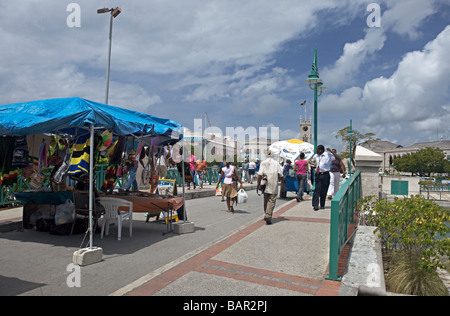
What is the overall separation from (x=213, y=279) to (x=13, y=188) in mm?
8366

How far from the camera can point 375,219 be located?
20.8ft

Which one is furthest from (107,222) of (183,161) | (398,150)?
(398,150)

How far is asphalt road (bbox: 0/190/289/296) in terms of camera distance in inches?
172

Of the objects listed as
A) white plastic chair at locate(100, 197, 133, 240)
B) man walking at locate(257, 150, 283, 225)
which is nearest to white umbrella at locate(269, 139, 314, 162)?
man walking at locate(257, 150, 283, 225)

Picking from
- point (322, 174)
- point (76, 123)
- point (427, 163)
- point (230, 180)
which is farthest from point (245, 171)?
point (427, 163)

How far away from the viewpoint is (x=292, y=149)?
15.8m

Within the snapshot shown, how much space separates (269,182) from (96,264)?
14.3 ft

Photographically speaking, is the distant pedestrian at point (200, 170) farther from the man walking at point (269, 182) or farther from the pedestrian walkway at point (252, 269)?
the pedestrian walkway at point (252, 269)

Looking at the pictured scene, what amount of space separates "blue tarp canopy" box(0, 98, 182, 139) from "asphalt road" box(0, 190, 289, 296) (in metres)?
2.18

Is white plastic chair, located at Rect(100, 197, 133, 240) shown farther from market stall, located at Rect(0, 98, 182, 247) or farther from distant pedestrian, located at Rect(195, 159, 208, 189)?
distant pedestrian, located at Rect(195, 159, 208, 189)

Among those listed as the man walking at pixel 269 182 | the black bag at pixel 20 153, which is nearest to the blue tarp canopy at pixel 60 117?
the black bag at pixel 20 153

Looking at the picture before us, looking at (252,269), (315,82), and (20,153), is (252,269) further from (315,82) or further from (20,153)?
(315,82)
